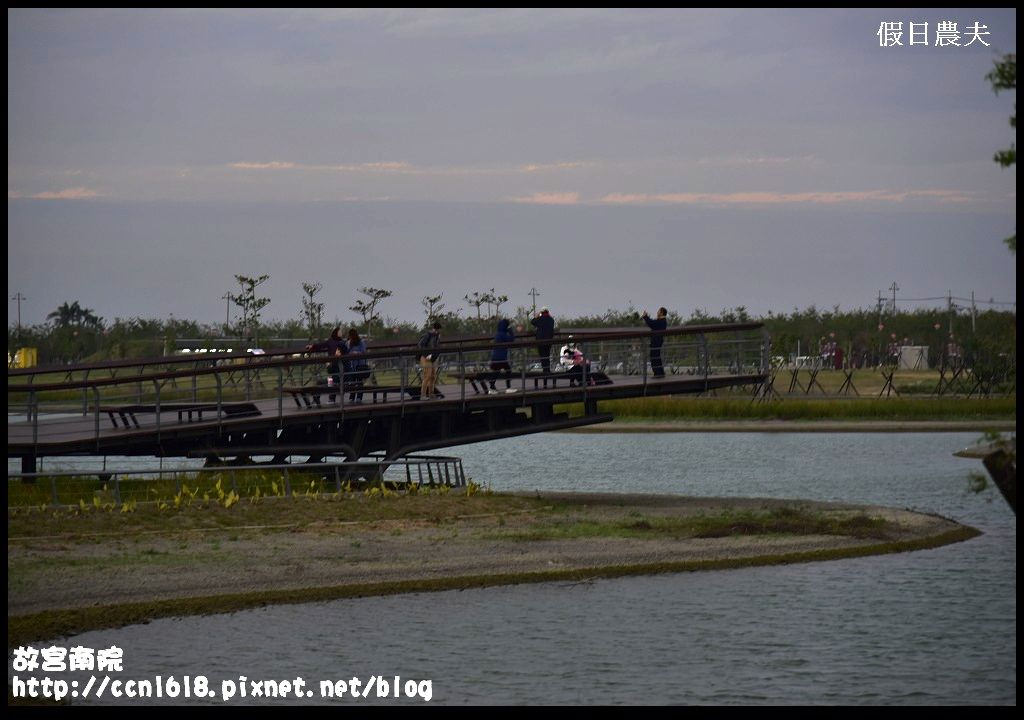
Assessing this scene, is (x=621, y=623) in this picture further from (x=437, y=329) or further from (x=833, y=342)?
(x=833, y=342)

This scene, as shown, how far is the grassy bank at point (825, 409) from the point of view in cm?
6369

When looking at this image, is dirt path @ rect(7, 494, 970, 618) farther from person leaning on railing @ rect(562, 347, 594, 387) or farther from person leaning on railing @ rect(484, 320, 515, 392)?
person leaning on railing @ rect(484, 320, 515, 392)

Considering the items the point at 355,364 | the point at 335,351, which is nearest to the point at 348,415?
the point at 335,351

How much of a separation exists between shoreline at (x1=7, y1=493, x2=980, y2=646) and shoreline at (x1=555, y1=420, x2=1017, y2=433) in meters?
30.8

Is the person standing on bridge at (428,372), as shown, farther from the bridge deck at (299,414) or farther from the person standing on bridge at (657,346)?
the person standing on bridge at (657,346)

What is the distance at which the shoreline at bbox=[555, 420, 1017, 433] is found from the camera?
60.1m

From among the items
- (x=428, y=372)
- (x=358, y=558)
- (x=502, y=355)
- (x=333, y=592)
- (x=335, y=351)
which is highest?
(x=335, y=351)

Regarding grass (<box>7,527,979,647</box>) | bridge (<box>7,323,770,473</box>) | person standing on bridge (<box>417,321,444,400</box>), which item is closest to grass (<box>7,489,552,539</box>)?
bridge (<box>7,323,770,473</box>)

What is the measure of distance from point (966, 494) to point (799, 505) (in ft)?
18.6

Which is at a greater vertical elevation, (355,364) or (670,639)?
(355,364)

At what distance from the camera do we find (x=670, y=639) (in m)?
20.2

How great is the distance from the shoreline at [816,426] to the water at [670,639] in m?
32.9

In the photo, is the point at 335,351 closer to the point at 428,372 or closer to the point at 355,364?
the point at 355,364

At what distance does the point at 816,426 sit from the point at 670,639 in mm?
42631
